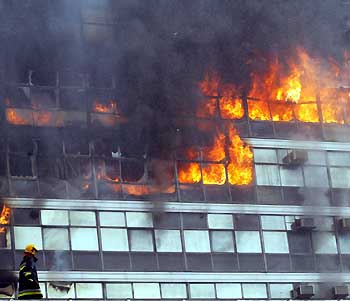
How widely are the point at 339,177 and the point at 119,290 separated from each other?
8490mm

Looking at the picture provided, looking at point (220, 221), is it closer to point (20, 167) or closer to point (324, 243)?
point (324, 243)

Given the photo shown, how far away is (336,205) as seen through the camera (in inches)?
1296

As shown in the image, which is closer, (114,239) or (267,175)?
(114,239)

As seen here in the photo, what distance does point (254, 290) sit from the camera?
101 feet

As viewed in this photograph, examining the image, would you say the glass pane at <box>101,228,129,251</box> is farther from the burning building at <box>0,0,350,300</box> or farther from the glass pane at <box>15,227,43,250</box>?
the glass pane at <box>15,227,43,250</box>

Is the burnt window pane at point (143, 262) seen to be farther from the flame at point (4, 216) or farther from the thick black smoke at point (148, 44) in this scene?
the flame at point (4, 216)

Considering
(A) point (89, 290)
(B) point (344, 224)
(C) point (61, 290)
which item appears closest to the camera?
(C) point (61, 290)

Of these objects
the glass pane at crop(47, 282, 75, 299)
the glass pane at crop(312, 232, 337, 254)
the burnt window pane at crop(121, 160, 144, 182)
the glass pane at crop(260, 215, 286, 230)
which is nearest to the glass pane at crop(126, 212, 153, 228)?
the burnt window pane at crop(121, 160, 144, 182)

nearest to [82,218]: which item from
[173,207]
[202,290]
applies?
[173,207]

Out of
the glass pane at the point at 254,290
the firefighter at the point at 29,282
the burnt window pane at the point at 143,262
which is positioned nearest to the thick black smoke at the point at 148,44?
the burnt window pane at the point at 143,262

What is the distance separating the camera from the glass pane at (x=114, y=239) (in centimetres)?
2955

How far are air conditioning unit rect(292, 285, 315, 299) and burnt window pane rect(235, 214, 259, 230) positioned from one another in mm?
2204

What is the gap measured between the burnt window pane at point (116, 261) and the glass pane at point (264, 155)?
17.9 ft

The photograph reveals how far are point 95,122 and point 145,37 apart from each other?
3.02m
